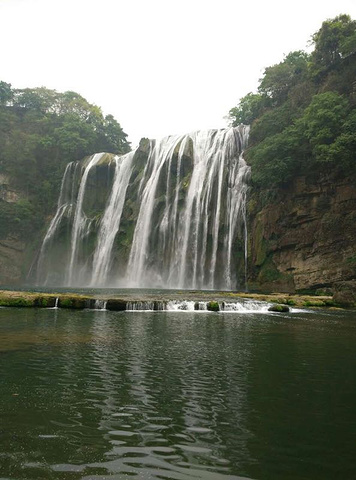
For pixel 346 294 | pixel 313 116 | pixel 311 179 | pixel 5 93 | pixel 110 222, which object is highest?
pixel 5 93

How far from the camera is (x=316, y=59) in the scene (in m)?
39.8

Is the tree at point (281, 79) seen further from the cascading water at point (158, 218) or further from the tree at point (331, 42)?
the cascading water at point (158, 218)

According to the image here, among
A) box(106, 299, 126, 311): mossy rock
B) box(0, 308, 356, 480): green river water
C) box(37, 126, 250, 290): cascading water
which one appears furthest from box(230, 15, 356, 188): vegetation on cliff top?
box(0, 308, 356, 480): green river water

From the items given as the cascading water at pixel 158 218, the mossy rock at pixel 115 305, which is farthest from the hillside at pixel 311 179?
the mossy rock at pixel 115 305

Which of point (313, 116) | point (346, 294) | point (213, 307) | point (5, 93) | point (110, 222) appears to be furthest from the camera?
point (5, 93)

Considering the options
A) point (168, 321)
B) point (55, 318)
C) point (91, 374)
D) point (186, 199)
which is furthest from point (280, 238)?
point (91, 374)

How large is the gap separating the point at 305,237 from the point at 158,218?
1652 cm

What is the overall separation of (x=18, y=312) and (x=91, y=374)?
11.0 metres

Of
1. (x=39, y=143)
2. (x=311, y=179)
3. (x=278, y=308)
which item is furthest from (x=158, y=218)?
(x=39, y=143)

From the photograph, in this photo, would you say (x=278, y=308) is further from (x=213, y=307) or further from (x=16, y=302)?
(x=16, y=302)

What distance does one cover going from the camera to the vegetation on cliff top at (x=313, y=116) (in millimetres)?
31891

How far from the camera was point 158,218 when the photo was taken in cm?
4334

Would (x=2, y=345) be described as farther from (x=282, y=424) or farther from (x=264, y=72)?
(x=264, y=72)

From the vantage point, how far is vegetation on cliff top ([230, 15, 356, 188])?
31891 millimetres
